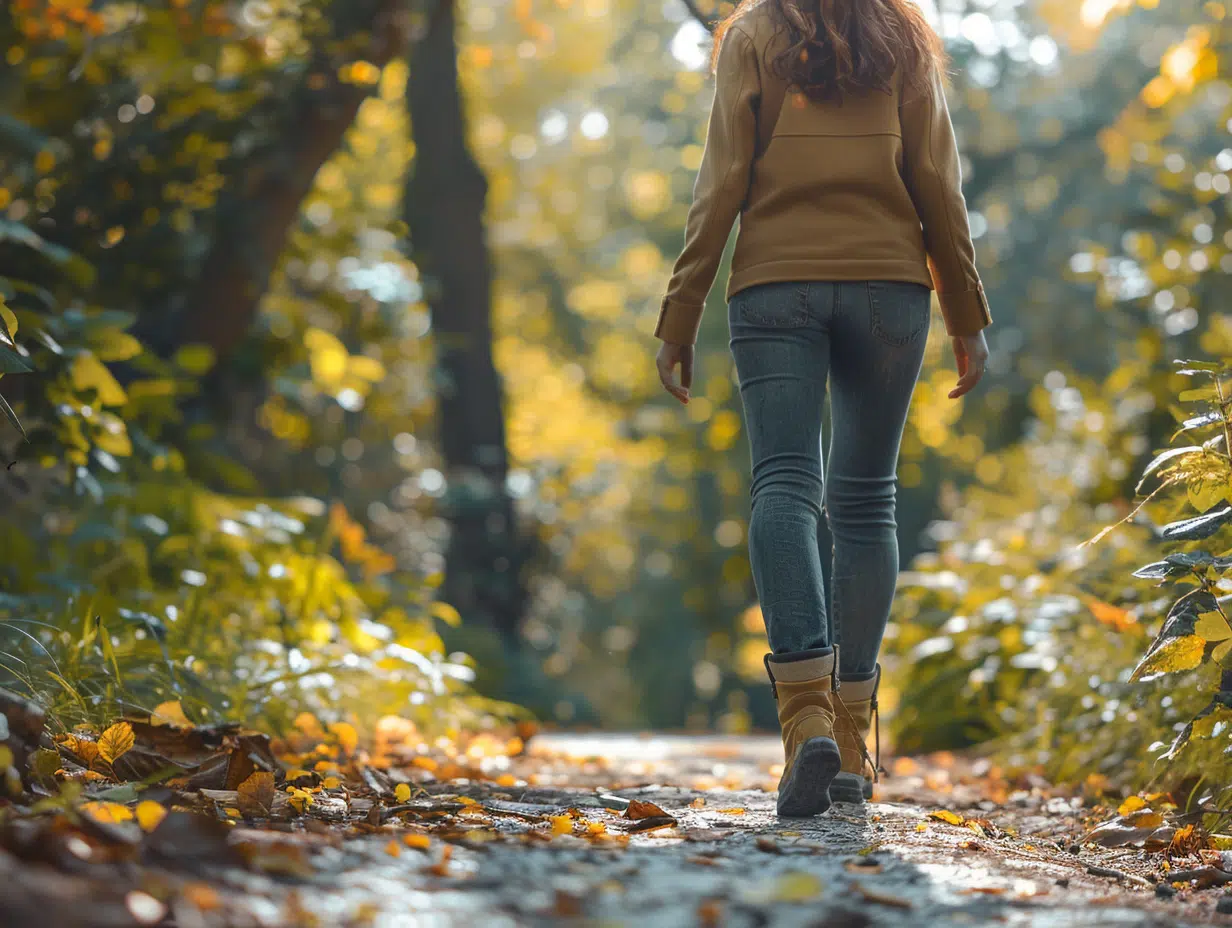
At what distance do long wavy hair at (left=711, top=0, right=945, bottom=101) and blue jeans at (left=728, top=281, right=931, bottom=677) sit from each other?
44 cm

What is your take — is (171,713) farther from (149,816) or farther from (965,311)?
(965,311)

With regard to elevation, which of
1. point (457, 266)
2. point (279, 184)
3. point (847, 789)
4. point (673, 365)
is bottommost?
point (847, 789)

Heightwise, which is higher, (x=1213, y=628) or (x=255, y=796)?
(x=1213, y=628)

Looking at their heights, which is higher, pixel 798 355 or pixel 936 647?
pixel 798 355

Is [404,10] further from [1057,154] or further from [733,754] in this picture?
[1057,154]

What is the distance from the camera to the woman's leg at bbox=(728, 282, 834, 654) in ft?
8.74

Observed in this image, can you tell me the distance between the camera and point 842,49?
2.71m

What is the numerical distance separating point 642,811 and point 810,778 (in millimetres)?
337

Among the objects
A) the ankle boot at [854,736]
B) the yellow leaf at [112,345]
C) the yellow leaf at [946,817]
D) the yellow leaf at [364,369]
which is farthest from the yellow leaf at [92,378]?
the yellow leaf at [364,369]

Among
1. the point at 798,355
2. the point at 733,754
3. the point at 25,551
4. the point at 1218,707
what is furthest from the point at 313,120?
the point at 1218,707

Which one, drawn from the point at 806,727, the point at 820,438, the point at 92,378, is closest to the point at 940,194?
the point at 820,438

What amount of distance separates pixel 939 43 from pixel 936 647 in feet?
8.94

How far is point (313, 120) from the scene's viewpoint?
595 cm

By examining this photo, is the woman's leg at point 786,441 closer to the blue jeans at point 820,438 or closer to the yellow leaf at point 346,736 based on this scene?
the blue jeans at point 820,438
